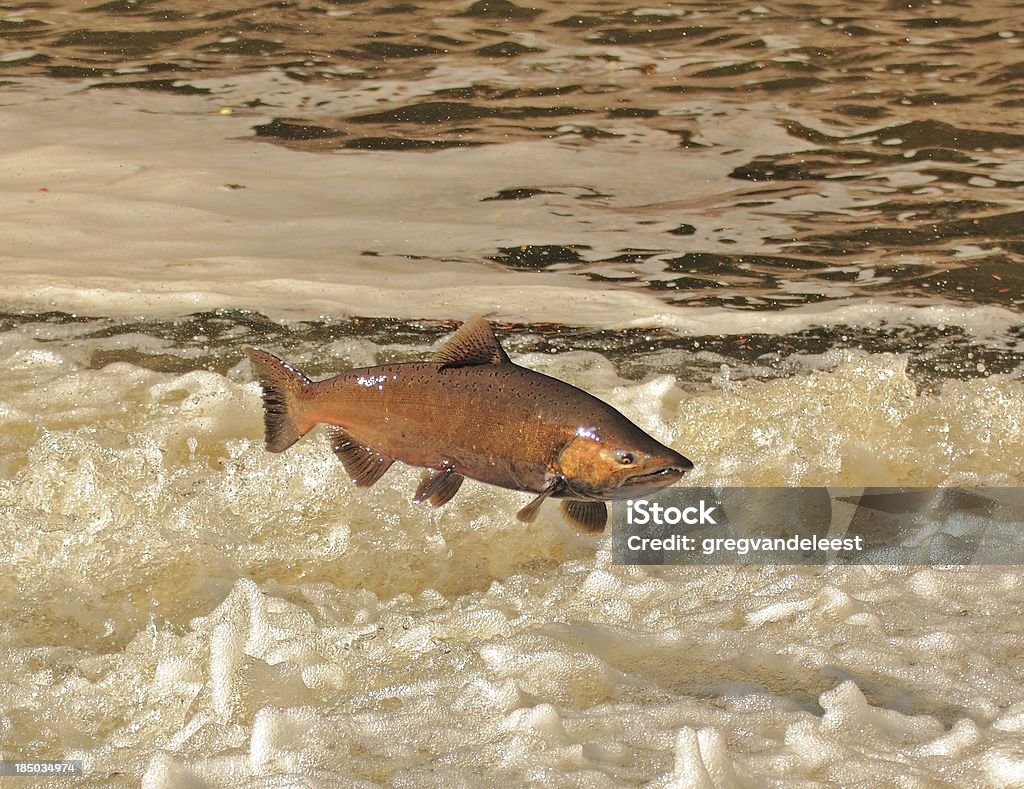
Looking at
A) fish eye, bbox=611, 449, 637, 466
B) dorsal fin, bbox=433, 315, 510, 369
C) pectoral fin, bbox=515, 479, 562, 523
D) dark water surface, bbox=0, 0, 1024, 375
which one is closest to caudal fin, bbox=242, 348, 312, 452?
dorsal fin, bbox=433, 315, 510, 369

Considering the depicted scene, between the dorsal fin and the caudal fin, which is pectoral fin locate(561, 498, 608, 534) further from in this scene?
the caudal fin

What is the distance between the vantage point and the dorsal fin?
2.08m

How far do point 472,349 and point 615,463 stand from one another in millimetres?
329

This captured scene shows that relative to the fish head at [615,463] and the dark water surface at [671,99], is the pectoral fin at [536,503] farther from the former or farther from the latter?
the dark water surface at [671,99]

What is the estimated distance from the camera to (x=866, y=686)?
315 cm

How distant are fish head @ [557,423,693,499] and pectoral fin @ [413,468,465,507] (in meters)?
0.18

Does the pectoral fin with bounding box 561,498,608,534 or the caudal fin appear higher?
the caudal fin

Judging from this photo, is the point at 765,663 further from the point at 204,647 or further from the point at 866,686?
the point at 204,647

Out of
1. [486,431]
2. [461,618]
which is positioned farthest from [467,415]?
[461,618]

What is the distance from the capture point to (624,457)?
1.95m

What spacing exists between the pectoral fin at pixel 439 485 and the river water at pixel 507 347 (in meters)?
0.90

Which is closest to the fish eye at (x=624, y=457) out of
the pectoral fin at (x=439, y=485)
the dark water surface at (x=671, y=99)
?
the pectoral fin at (x=439, y=485)

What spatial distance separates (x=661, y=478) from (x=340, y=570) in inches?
90.7

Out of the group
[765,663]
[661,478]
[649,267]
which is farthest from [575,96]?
[661,478]
